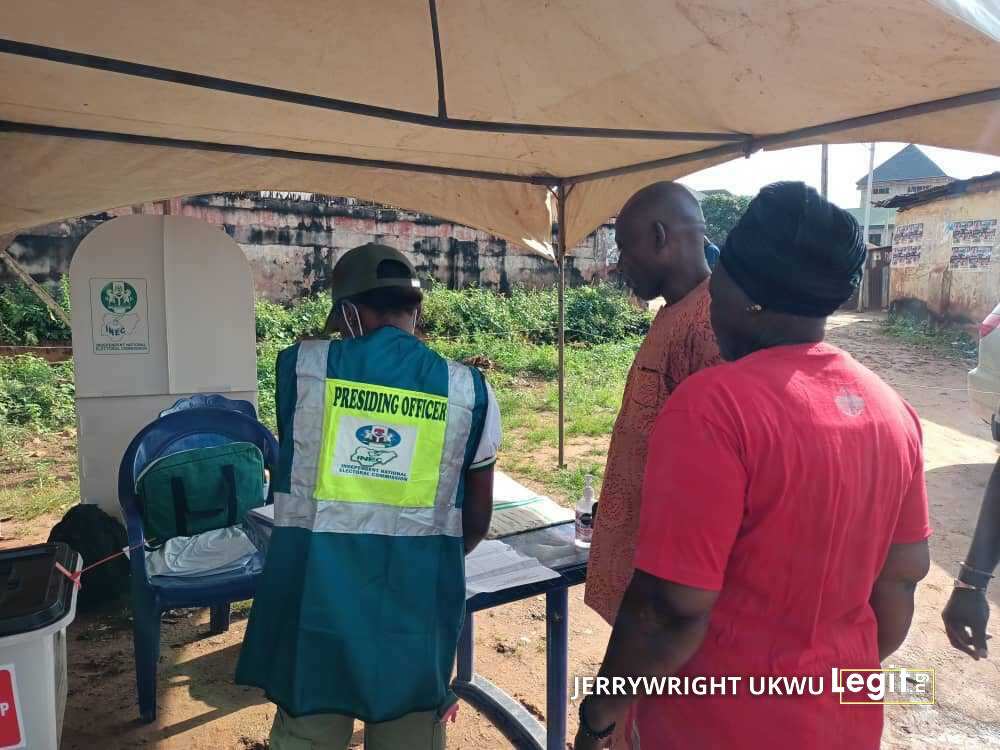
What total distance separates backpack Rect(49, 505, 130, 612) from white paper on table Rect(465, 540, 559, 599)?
2.35 meters

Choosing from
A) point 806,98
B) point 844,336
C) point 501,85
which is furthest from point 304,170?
point 844,336

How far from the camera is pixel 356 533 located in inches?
57.0

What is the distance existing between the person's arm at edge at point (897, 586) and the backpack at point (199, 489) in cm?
249

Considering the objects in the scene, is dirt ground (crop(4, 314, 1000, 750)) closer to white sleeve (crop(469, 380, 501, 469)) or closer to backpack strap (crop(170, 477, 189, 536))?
backpack strap (crop(170, 477, 189, 536))

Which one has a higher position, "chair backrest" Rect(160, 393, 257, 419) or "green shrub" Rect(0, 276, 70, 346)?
"green shrub" Rect(0, 276, 70, 346)

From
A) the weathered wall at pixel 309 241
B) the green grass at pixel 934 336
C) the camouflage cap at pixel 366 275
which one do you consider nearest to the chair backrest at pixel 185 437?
the camouflage cap at pixel 366 275

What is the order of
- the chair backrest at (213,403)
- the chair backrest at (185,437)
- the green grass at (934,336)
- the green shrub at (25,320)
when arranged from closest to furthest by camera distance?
the chair backrest at (185,437), the chair backrest at (213,403), the green shrub at (25,320), the green grass at (934,336)

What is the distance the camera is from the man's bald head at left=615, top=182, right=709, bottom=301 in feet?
5.79

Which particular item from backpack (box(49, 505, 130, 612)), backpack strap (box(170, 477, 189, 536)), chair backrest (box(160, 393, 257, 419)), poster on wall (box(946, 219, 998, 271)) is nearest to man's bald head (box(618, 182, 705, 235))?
backpack strap (box(170, 477, 189, 536))

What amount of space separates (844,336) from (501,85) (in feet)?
45.3

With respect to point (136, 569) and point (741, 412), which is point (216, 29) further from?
point (741, 412)

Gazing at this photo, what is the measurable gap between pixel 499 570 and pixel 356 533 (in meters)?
0.68

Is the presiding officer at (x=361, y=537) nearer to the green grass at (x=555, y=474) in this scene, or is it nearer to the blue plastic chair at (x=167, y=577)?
the blue plastic chair at (x=167, y=577)

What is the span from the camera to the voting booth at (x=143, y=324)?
3.69 m
